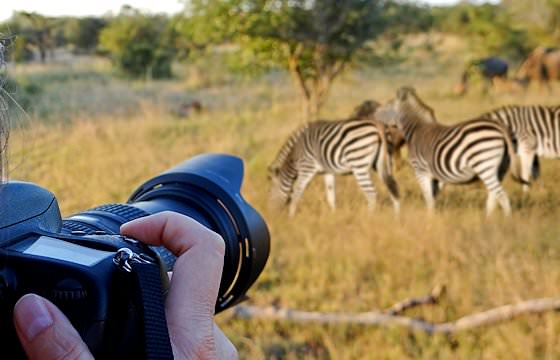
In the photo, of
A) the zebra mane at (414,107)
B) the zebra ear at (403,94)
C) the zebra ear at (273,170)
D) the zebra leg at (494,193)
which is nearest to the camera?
the zebra leg at (494,193)

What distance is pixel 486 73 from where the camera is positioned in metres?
12.2

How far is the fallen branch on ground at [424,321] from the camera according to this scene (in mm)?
3016

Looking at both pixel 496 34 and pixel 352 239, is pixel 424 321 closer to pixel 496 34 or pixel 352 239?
pixel 352 239

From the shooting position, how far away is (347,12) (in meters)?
7.23

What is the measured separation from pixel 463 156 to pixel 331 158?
3.50ft

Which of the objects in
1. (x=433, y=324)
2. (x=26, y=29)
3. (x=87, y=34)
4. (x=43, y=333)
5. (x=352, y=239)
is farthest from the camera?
(x=87, y=34)

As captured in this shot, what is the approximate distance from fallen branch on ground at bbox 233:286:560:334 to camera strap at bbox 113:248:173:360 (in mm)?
2451

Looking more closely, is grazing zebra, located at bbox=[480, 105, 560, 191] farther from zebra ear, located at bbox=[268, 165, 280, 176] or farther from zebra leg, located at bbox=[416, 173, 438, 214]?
zebra ear, located at bbox=[268, 165, 280, 176]

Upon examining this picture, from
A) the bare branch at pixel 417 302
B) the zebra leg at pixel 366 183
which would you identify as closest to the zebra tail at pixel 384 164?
the zebra leg at pixel 366 183

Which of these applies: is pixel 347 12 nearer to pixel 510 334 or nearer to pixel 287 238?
pixel 287 238

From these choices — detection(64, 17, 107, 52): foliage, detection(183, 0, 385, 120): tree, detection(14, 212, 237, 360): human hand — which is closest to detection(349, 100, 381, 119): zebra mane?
detection(183, 0, 385, 120): tree

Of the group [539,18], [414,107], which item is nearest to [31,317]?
[414,107]

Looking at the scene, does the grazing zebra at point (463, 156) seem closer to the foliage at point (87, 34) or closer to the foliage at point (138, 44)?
the foliage at point (138, 44)

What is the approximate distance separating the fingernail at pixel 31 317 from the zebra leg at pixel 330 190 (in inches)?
175
